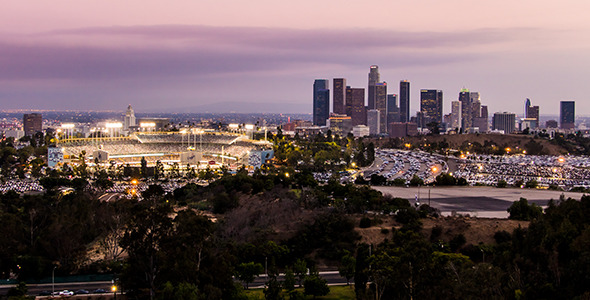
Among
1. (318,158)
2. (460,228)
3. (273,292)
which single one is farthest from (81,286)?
(318,158)

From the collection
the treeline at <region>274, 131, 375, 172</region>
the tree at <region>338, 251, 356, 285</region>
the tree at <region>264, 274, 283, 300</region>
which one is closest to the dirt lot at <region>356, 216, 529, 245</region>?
the tree at <region>338, 251, 356, 285</region>

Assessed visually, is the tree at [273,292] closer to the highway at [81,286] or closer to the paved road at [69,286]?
the highway at [81,286]

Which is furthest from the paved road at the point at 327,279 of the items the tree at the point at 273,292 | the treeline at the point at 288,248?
the tree at the point at 273,292

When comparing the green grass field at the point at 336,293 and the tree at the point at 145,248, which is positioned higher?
the tree at the point at 145,248

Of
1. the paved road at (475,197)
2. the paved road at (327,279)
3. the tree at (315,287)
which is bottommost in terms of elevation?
the paved road at (327,279)

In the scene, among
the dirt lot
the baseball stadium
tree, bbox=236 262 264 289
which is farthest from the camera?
the baseball stadium

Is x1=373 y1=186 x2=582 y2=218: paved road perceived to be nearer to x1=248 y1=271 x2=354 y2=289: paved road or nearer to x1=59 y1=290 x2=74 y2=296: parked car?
x1=248 y1=271 x2=354 y2=289: paved road

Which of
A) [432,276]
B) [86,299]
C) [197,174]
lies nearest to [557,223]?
[432,276]

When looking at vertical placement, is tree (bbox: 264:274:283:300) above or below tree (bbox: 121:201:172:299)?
below
